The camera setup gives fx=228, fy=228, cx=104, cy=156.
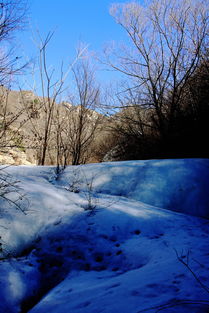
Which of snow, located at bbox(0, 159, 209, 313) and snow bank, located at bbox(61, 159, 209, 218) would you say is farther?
snow bank, located at bbox(61, 159, 209, 218)

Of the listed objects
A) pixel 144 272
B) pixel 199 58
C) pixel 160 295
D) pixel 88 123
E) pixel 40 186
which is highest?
pixel 199 58

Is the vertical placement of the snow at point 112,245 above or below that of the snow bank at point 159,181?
below

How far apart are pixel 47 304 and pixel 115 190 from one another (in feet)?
8.13

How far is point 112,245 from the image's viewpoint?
2.29 metres

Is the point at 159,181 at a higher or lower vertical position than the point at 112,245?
higher

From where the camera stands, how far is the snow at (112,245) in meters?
1.29

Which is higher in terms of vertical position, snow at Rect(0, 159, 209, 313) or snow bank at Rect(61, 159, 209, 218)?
snow bank at Rect(61, 159, 209, 218)

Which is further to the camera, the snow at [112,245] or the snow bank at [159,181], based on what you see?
the snow bank at [159,181]

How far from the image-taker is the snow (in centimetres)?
129

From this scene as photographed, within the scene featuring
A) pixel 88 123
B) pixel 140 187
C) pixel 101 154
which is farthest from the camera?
pixel 101 154

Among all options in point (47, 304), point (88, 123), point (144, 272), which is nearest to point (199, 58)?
point (88, 123)

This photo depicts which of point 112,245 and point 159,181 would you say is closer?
point 112,245

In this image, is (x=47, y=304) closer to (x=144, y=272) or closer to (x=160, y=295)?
(x=144, y=272)

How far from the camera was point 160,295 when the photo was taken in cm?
117
